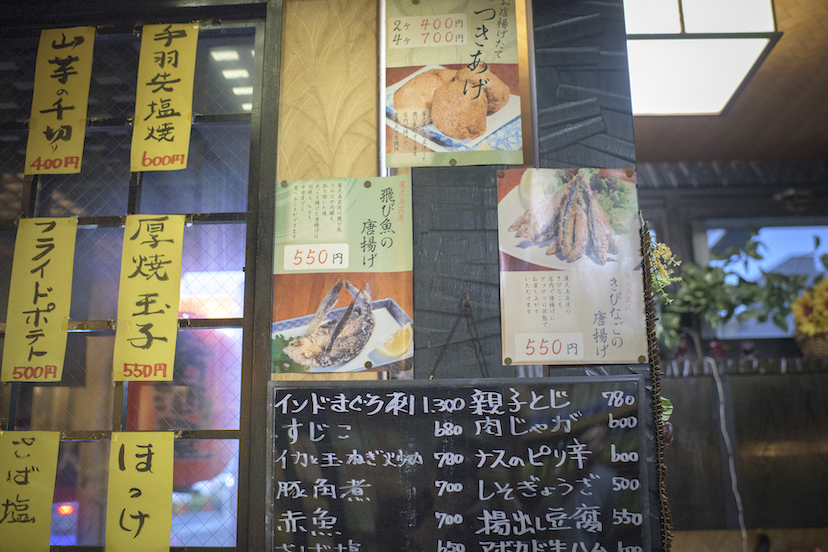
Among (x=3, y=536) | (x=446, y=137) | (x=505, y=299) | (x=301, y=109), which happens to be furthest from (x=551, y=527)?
(x=3, y=536)

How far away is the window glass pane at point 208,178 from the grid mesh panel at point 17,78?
659 mm

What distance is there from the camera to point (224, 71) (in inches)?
91.6

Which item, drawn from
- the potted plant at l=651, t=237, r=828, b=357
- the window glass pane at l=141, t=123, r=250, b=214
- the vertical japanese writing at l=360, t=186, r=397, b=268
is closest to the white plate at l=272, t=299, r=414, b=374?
the vertical japanese writing at l=360, t=186, r=397, b=268

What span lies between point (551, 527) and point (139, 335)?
1.65 metres

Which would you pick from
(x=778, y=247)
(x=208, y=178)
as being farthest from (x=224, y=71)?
(x=778, y=247)

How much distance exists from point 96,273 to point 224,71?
973 millimetres

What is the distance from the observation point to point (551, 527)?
1912 millimetres

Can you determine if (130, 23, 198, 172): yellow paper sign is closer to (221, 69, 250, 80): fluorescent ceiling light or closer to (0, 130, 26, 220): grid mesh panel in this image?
(221, 69, 250, 80): fluorescent ceiling light

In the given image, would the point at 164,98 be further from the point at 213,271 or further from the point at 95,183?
the point at 213,271

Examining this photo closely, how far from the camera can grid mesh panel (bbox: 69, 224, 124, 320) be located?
2178 mm

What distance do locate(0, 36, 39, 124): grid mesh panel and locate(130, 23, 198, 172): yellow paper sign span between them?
1.67 ft

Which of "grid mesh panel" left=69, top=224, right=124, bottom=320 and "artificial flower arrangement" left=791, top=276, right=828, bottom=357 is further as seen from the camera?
"artificial flower arrangement" left=791, top=276, right=828, bottom=357

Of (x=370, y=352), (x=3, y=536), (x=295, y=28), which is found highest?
(x=295, y=28)

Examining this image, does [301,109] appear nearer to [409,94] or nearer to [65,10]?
[409,94]
